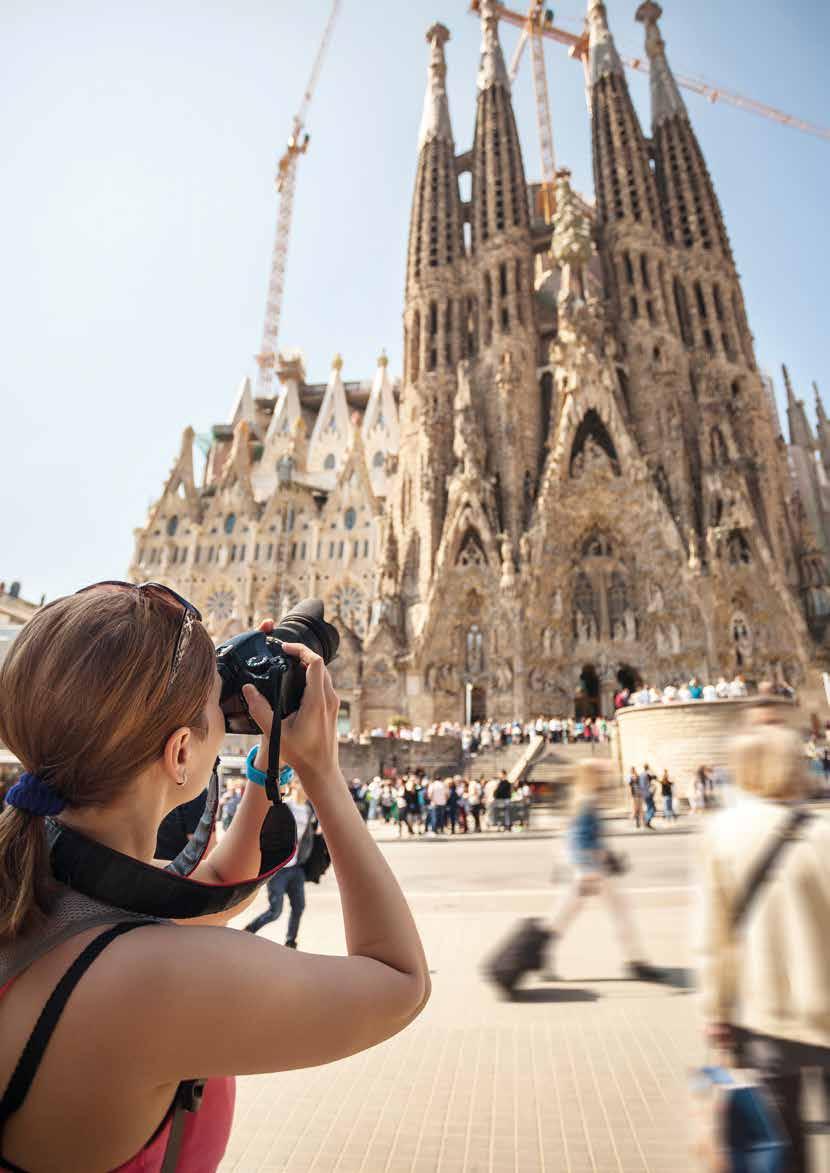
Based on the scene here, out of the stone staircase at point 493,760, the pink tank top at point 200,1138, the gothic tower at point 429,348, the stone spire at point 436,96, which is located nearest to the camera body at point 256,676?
the pink tank top at point 200,1138

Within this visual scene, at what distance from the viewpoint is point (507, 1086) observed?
3.03 m

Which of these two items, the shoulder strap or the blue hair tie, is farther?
the shoulder strap

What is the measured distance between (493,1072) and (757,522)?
29096mm

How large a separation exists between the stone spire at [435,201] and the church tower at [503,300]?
4.23 ft

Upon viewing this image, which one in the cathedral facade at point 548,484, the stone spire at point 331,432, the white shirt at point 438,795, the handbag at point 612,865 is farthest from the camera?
the stone spire at point 331,432

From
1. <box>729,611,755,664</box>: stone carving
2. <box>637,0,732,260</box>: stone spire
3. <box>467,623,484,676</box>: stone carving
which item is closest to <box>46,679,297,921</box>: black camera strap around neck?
<box>467,623,484,676</box>: stone carving

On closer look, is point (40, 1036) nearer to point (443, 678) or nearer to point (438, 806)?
point (438, 806)

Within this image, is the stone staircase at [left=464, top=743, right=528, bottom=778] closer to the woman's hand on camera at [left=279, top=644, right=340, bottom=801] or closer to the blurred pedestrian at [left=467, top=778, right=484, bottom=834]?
the blurred pedestrian at [left=467, top=778, right=484, bottom=834]

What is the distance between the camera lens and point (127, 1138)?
2.67 feet

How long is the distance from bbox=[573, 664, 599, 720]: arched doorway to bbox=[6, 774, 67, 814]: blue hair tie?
1101 inches

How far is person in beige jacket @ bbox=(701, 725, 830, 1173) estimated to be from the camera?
6.79ft

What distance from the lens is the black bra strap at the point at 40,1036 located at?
0.74 metres

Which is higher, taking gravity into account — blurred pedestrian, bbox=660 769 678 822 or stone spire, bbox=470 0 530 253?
stone spire, bbox=470 0 530 253

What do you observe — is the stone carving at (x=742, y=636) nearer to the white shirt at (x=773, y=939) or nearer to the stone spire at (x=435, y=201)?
the stone spire at (x=435, y=201)
